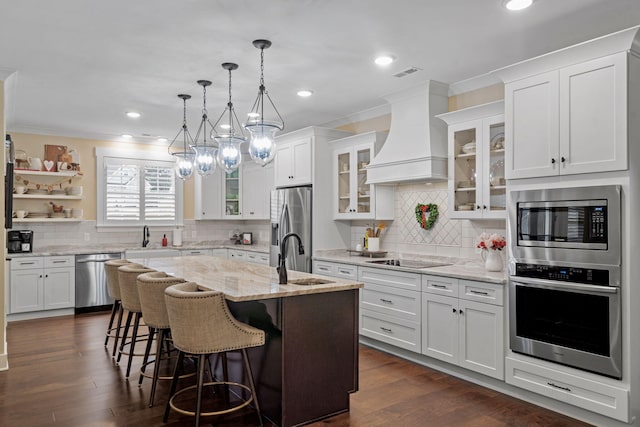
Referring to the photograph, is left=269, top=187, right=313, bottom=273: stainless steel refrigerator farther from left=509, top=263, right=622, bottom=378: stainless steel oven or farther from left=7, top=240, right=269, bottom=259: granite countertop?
left=509, top=263, right=622, bottom=378: stainless steel oven

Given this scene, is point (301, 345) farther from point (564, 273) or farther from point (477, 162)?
point (477, 162)

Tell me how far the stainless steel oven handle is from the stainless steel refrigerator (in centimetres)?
280

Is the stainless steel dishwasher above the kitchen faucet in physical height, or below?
below

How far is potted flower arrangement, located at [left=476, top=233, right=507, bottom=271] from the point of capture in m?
3.80

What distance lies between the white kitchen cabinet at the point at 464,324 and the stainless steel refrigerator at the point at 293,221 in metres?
1.95

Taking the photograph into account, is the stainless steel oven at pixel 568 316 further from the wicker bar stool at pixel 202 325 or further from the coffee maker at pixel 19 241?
the coffee maker at pixel 19 241

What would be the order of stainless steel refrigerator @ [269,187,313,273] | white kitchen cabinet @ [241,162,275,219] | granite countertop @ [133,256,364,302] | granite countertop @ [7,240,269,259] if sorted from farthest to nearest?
1. white kitchen cabinet @ [241,162,275,219]
2. granite countertop @ [7,240,269,259]
3. stainless steel refrigerator @ [269,187,313,273]
4. granite countertop @ [133,256,364,302]

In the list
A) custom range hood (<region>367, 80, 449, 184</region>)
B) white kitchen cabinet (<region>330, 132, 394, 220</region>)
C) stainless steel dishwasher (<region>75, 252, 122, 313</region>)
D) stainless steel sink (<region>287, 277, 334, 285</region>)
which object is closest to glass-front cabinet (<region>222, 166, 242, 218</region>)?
stainless steel dishwasher (<region>75, 252, 122, 313</region>)

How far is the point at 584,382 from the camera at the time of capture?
2.99 meters

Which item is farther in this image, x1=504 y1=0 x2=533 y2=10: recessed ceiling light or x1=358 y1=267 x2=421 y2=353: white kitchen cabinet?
x1=358 y1=267 x2=421 y2=353: white kitchen cabinet

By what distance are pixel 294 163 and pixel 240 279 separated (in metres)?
2.88

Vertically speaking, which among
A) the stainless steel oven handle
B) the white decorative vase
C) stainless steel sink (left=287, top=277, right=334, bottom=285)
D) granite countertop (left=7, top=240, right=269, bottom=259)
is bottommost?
granite countertop (left=7, top=240, right=269, bottom=259)

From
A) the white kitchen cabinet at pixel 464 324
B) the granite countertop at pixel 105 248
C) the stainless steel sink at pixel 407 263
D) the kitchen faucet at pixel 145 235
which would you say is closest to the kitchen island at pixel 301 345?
the white kitchen cabinet at pixel 464 324

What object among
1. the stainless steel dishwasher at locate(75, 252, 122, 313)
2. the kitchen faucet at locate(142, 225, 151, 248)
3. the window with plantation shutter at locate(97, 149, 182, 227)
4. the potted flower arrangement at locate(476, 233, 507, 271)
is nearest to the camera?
the potted flower arrangement at locate(476, 233, 507, 271)
